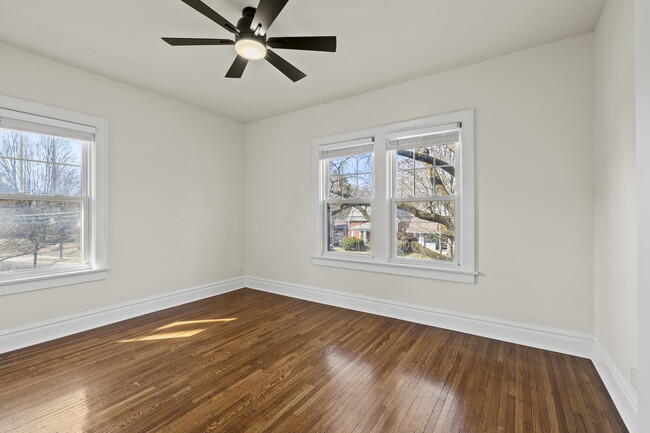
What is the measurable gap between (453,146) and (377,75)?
1201 millimetres

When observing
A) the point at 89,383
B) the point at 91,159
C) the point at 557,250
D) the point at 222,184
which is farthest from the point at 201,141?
the point at 557,250

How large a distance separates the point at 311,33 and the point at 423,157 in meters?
1.85

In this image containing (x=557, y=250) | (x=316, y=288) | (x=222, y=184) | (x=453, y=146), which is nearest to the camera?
(x=557, y=250)

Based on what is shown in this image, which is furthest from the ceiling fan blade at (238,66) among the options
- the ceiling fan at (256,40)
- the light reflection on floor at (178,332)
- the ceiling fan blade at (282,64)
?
the light reflection on floor at (178,332)

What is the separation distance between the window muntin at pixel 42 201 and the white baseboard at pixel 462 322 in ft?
9.18

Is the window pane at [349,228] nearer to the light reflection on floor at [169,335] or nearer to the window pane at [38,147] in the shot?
the light reflection on floor at [169,335]

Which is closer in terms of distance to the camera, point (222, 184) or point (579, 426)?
point (579, 426)

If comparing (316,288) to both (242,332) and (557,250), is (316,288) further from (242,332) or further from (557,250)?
(557,250)

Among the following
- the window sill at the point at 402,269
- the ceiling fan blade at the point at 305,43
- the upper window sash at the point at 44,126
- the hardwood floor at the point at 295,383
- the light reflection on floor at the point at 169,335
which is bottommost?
the hardwood floor at the point at 295,383

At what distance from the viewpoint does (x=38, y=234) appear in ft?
10.0

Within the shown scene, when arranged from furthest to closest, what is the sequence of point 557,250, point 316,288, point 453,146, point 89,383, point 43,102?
point 316,288 → point 453,146 → point 43,102 → point 557,250 → point 89,383

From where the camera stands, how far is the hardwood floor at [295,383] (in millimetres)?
1814

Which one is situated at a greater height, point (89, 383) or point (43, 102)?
point (43, 102)

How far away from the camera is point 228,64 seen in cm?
319
